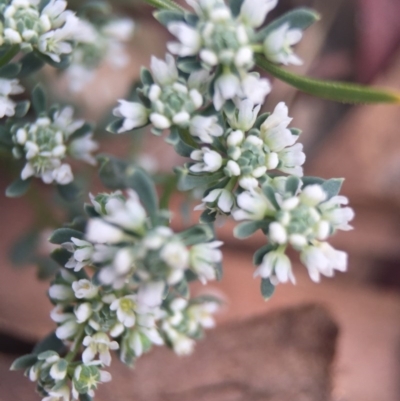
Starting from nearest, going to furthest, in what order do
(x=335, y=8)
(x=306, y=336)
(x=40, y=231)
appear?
(x=306, y=336) < (x=40, y=231) < (x=335, y=8)

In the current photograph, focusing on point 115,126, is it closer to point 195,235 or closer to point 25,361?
point 195,235

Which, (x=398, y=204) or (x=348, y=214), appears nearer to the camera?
(x=348, y=214)

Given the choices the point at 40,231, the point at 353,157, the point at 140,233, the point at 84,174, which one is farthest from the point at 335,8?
the point at 140,233

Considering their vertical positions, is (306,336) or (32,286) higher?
(306,336)

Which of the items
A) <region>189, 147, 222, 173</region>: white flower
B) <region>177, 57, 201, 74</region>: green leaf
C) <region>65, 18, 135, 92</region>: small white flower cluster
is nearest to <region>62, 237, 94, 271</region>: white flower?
<region>189, 147, 222, 173</region>: white flower

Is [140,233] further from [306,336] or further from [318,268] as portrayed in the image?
[306,336]

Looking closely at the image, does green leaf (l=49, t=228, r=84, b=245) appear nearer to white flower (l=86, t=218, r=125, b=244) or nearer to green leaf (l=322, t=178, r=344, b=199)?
white flower (l=86, t=218, r=125, b=244)

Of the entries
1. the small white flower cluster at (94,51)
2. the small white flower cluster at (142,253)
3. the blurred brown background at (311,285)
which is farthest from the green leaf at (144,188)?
the small white flower cluster at (94,51)

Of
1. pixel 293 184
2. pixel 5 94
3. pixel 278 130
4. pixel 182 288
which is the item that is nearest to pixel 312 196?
pixel 293 184

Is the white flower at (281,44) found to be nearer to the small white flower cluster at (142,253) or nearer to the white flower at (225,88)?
the white flower at (225,88)
